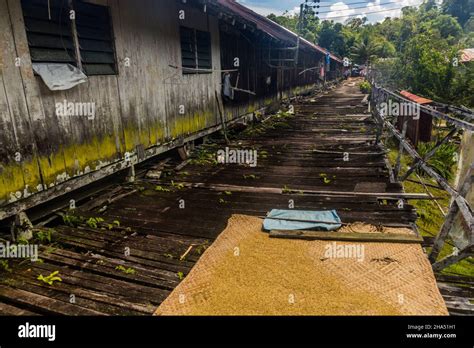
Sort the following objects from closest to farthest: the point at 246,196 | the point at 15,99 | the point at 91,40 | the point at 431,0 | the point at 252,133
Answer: the point at 15,99 < the point at 91,40 < the point at 246,196 < the point at 252,133 < the point at 431,0

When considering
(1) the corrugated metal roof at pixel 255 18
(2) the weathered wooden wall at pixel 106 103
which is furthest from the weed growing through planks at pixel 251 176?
(1) the corrugated metal roof at pixel 255 18

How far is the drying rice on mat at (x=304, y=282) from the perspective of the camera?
10.4 feet

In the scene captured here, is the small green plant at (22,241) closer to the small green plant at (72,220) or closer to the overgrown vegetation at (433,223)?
the small green plant at (72,220)

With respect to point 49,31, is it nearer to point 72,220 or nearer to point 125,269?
point 72,220

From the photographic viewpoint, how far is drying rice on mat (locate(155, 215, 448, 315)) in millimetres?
3182

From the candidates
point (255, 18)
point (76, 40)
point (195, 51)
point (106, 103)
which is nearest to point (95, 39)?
point (76, 40)

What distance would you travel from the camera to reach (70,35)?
5320 mm

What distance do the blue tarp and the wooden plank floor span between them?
0.74 ft

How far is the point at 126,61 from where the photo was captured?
21.3 feet

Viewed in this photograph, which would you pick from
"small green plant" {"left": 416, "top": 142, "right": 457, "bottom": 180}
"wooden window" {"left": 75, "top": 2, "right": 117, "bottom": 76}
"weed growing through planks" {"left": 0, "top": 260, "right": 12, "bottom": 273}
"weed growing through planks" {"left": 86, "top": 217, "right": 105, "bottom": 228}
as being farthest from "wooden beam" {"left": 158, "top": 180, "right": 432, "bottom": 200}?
"small green plant" {"left": 416, "top": 142, "right": 457, "bottom": 180}

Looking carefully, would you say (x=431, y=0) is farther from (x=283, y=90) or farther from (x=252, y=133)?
(x=252, y=133)

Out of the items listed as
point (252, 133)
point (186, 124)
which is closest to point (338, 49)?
point (252, 133)

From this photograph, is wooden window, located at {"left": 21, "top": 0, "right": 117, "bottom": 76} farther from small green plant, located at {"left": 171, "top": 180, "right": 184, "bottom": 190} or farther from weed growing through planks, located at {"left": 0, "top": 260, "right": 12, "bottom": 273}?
weed growing through planks, located at {"left": 0, "top": 260, "right": 12, "bottom": 273}
